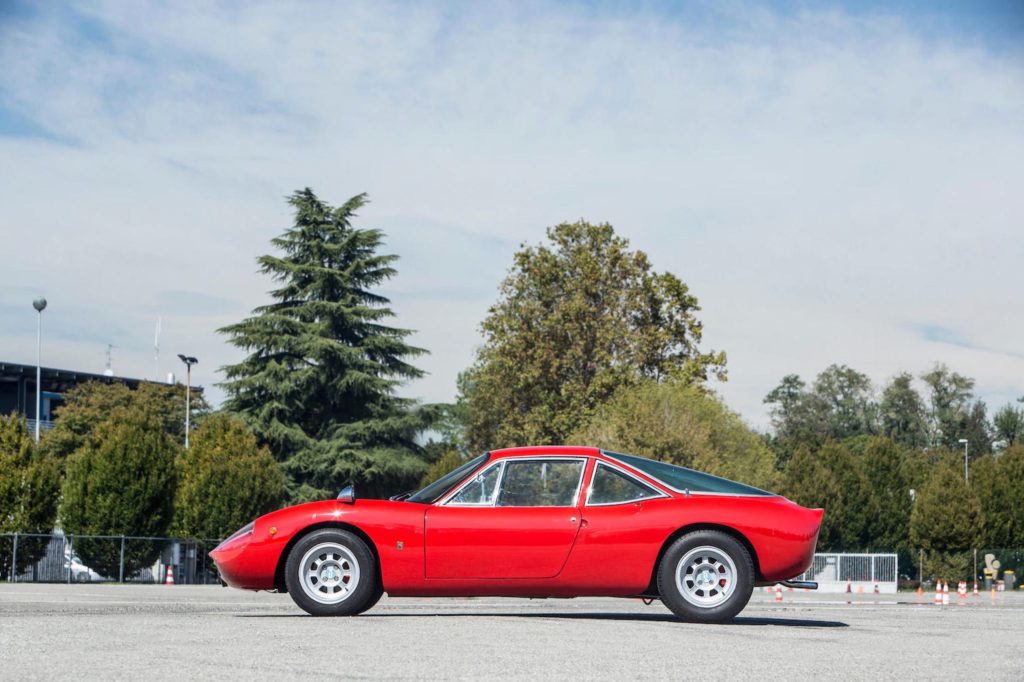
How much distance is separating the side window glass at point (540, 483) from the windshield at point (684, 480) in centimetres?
40

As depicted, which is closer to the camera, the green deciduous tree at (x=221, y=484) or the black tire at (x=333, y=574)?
the black tire at (x=333, y=574)

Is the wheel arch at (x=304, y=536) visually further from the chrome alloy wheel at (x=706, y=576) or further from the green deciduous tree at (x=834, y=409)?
the green deciduous tree at (x=834, y=409)

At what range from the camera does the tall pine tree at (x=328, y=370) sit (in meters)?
57.0

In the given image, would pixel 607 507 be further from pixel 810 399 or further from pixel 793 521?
pixel 810 399

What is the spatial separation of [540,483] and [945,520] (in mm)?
55007

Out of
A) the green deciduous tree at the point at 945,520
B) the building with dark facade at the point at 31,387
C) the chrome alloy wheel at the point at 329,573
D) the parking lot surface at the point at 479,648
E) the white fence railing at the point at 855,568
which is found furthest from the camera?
the building with dark facade at the point at 31,387

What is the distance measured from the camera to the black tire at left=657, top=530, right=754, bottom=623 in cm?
1085

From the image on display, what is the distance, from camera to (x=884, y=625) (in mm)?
12164

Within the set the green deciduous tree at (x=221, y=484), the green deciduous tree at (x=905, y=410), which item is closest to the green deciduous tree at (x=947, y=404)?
the green deciduous tree at (x=905, y=410)

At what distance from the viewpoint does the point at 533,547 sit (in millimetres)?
10867

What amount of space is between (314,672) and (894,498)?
69.5 meters

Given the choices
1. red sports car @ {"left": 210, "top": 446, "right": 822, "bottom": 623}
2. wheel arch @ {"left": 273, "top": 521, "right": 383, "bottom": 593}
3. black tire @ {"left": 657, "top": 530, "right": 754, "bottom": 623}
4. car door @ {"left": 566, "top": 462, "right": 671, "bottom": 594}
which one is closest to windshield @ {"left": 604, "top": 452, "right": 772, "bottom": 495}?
red sports car @ {"left": 210, "top": 446, "right": 822, "bottom": 623}

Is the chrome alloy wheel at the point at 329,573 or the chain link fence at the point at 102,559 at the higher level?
the chrome alloy wheel at the point at 329,573

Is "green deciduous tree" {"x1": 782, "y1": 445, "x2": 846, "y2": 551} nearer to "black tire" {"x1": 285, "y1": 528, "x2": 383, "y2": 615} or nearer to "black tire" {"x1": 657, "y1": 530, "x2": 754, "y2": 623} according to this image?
"black tire" {"x1": 657, "y1": 530, "x2": 754, "y2": 623}
